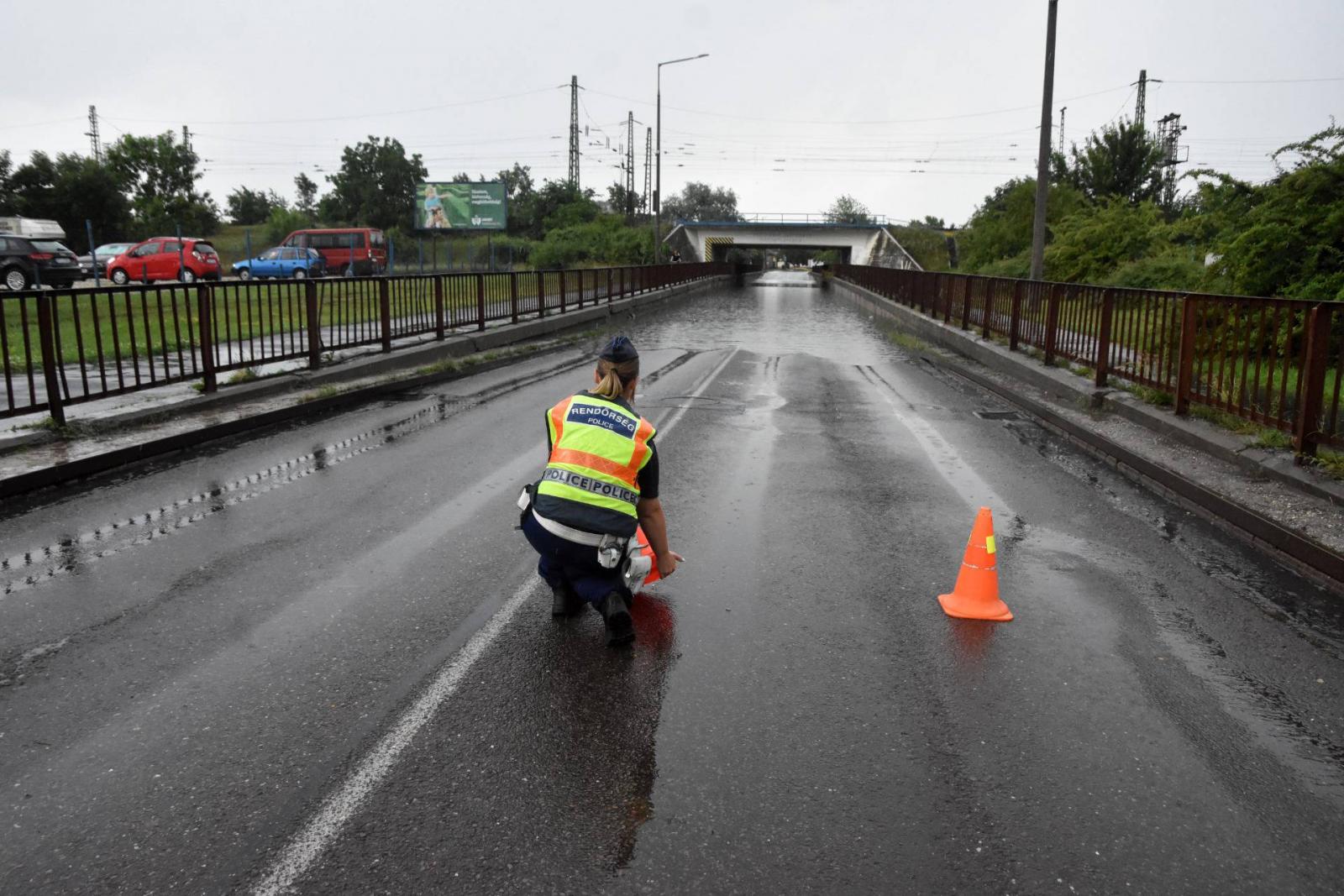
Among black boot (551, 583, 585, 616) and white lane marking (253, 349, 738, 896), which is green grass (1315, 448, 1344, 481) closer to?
black boot (551, 583, 585, 616)

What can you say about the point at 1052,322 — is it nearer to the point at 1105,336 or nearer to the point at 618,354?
the point at 1105,336

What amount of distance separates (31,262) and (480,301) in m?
17.0

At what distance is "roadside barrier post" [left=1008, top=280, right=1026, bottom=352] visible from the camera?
1628cm

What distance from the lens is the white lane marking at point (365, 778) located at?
286 cm

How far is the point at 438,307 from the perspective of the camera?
55.2 feet

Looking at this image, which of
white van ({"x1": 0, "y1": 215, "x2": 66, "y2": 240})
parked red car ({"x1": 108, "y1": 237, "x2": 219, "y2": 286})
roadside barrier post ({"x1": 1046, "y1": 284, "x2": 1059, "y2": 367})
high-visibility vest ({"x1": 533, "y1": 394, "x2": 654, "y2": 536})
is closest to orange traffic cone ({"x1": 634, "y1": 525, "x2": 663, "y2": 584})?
high-visibility vest ({"x1": 533, "y1": 394, "x2": 654, "y2": 536})

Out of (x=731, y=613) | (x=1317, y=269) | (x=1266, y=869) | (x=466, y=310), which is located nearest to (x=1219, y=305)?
(x=1317, y=269)

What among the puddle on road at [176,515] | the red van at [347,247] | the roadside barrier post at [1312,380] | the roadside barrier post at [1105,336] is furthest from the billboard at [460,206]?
the roadside barrier post at [1312,380]

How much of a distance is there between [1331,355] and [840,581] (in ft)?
31.3

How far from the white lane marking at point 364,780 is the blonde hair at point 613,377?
48.6 inches

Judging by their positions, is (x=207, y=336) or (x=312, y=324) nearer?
(x=207, y=336)

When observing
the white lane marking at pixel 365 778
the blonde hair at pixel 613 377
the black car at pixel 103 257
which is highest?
the black car at pixel 103 257

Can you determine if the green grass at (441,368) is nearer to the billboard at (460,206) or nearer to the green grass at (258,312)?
the green grass at (258,312)

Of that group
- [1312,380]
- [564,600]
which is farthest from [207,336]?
[1312,380]
